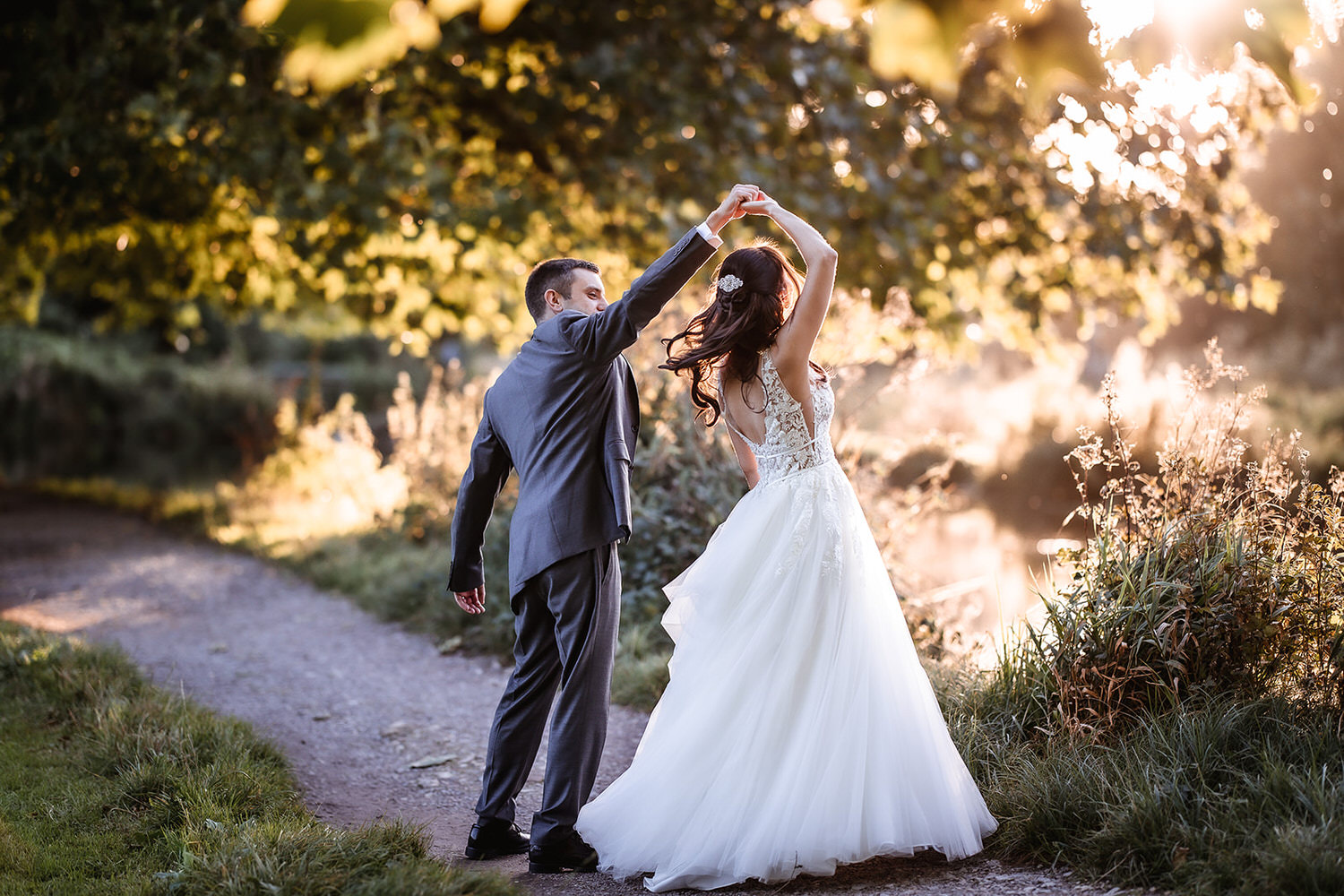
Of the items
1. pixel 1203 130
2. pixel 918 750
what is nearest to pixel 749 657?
pixel 918 750

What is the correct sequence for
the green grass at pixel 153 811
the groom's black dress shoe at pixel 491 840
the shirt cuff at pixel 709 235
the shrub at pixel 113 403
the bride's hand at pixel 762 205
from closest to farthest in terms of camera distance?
the green grass at pixel 153 811 < the shirt cuff at pixel 709 235 < the bride's hand at pixel 762 205 < the groom's black dress shoe at pixel 491 840 < the shrub at pixel 113 403

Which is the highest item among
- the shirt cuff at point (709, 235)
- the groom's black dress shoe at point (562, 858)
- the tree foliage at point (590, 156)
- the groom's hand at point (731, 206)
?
the tree foliage at point (590, 156)

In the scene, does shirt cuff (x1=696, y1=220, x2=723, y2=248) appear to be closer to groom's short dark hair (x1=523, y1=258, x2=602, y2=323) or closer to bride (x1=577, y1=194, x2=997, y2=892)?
bride (x1=577, y1=194, x2=997, y2=892)

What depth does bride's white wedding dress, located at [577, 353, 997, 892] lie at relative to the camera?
3133 millimetres

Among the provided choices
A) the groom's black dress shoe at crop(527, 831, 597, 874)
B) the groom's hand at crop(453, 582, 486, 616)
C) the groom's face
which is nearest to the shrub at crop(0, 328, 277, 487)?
the groom's hand at crop(453, 582, 486, 616)

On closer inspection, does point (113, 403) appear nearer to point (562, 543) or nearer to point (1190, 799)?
point (562, 543)

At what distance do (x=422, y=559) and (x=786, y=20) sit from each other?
5.55 m

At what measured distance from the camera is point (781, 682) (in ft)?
10.8

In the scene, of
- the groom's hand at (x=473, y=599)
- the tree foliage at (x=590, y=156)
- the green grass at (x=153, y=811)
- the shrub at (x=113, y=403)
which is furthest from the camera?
the shrub at (x=113, y=403)

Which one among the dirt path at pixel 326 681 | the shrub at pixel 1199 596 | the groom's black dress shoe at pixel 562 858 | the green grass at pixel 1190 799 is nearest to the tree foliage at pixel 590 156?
the dirt path at pixel 326 681

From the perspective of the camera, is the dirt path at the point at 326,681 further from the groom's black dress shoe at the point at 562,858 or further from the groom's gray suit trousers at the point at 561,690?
the groom's gray suit trousers at the point at 561,690

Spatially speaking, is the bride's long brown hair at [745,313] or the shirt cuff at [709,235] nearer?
the shirt cuff at [709,235]

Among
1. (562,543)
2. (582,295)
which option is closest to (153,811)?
(562,543)

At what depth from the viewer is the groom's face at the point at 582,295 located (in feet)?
12.0
